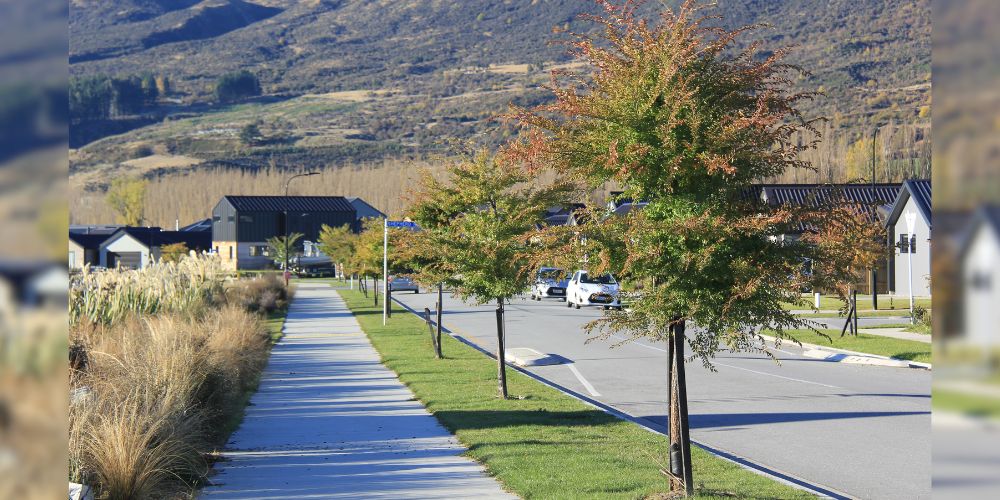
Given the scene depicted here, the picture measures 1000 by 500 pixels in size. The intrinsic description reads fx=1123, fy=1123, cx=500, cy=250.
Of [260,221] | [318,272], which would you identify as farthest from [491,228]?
[260,221]

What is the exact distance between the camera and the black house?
103250mm

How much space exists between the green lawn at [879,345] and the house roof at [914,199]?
17.0 m

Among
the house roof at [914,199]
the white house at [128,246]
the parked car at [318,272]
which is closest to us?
the house roof at [914,199]

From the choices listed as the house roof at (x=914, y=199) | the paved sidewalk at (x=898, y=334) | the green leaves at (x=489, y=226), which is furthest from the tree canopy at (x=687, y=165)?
the house roof at (x=914, y=199)

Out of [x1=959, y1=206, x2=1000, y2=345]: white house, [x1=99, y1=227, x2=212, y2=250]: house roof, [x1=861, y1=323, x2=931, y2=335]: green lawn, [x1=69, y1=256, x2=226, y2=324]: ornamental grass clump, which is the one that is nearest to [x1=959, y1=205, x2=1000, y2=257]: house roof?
[x1=959, y1=206, x2=1000, y2=345]: white house

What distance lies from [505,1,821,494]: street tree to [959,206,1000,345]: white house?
696cm

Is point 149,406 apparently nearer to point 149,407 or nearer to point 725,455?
point 149,407

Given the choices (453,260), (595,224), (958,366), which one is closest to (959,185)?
(958,366)

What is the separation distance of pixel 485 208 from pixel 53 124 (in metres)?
16.4

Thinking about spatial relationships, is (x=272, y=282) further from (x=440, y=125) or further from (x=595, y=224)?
(x=440, y=125)

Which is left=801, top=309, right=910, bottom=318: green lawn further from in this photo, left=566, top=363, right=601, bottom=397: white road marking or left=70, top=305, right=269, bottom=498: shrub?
left=70, top=305, right=269, bottom=498: shrub

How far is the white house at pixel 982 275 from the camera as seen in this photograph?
73.8 inches

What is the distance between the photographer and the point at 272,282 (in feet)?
157

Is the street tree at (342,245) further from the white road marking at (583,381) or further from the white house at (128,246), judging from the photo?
the white road marking at (583,381)
